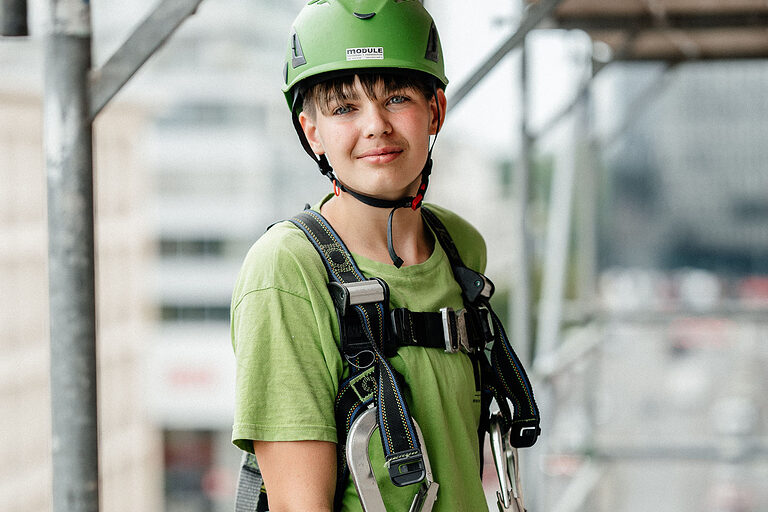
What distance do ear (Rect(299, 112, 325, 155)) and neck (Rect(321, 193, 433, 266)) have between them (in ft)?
0.25

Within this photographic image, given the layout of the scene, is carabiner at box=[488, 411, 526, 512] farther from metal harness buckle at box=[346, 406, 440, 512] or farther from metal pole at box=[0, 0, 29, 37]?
metal pole at box=[0, 0, 29, 37]

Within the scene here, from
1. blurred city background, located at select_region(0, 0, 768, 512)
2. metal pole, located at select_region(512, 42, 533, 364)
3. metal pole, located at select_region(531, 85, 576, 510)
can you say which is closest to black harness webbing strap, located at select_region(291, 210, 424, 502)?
blurred city background, located at select_region(0, 0, 768, 512)

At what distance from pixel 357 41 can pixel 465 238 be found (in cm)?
44

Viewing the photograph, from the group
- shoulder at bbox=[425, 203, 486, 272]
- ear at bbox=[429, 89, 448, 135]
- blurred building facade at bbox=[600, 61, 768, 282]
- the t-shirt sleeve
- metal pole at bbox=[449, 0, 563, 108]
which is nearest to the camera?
the t-shirt sleeve

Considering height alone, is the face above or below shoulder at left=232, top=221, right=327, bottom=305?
above

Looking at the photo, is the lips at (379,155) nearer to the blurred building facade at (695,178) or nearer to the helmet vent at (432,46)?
the helmet vent at (432,46)

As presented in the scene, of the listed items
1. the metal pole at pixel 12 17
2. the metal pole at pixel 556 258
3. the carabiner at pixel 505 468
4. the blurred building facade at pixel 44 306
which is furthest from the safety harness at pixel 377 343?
the blurred building facade at pixel 44 306

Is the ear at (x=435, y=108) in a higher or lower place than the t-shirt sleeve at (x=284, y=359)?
higher

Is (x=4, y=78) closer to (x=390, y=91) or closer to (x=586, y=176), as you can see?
(x=586, y=176)

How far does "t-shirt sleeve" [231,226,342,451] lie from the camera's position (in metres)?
1.37

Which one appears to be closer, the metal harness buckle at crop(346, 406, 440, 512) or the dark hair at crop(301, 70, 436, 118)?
the metal harness buckle at crop(346, 406, 440, 512)

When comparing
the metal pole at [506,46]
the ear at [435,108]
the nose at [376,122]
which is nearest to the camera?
the nose at [376,122]

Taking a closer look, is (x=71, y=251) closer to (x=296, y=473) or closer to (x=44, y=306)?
(x=296, y=473)

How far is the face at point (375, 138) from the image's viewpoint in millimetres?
1502
